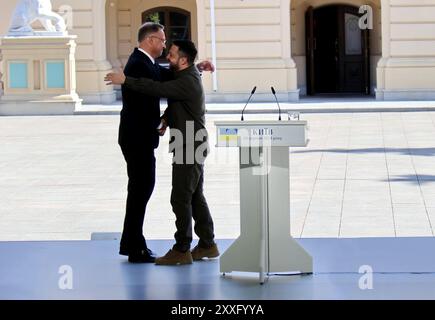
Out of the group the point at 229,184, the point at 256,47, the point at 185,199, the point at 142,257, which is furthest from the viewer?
the point at 256,47

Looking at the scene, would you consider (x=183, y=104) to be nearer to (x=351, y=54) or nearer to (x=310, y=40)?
(x=310, y=40)

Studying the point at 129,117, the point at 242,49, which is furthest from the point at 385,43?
the point at 129,117

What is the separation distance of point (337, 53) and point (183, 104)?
2594 cm

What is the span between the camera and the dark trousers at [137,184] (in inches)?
376

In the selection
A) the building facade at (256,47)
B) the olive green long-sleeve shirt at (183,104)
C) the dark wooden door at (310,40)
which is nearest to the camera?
the olive green long-sleeve shirt at (183,104)

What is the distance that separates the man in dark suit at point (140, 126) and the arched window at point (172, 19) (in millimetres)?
24704

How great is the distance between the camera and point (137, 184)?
960 centimetres

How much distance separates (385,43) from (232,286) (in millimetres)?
22802

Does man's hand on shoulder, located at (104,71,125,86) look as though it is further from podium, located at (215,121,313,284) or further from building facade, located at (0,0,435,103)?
building facade, located at (0,0,435,103)

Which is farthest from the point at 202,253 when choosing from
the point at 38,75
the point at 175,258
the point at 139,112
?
the point at 38,75

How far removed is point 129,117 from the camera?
9.55 metres

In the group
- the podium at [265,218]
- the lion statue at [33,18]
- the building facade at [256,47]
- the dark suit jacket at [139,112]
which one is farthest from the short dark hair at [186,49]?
the building facade at [256,47]

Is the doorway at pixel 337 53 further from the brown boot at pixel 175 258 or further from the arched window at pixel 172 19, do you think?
the brown boot at pixel 175 258

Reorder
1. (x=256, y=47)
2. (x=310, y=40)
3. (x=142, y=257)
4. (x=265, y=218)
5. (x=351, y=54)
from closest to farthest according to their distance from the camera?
(x=265, y=218), (x=142, y=257), (x=256, y=47), (x=310, y=40), (x=351, y=54)
